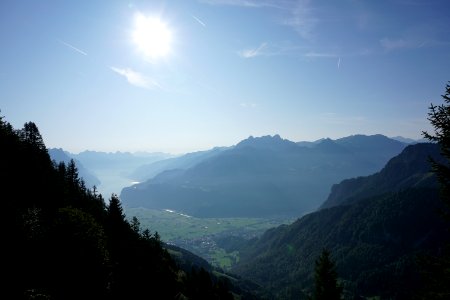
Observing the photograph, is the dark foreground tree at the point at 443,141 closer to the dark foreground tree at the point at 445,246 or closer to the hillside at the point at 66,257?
the dark foreground tree at the point at 445,246

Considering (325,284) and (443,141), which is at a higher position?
(443,141)

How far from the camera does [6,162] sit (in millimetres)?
67375

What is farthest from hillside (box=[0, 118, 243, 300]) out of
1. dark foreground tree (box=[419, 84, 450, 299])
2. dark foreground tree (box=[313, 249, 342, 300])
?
dark foreground tree (box=[419, 84, 450, 299])

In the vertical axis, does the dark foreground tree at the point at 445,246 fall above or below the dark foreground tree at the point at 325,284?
above

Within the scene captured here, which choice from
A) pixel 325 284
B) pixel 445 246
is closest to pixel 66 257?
pixel 325 284

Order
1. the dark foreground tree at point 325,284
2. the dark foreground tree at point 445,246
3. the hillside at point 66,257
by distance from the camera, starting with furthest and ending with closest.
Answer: the dark foreground tree at point 325,284, the hillside at point 66,257, the dark foreground tree at point 445,246

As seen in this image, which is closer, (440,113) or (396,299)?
(440,113)

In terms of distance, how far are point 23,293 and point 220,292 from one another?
2014 inches

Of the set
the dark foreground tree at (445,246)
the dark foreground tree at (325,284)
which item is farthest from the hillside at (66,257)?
the dark foreground tree at (445,246)

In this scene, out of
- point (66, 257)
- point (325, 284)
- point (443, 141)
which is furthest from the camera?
point (66, 257)

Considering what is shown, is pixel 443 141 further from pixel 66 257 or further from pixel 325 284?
pixel 66 257

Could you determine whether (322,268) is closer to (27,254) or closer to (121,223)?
(27,254)

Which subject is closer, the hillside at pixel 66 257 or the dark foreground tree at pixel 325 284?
the hillside at pixel 66 257

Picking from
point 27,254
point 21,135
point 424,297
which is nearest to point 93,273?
point 27,254
